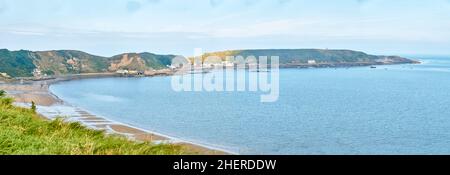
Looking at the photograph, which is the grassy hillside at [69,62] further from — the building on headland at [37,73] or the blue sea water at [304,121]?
the blue sea water at [304,121]

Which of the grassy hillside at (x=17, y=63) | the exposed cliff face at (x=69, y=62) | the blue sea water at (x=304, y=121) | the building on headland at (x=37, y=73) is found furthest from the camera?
the exposed cliff face at (x=69, y=62)

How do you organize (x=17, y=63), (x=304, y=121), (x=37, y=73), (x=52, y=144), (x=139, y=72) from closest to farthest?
(x=52, y=144) → (x=304, y=121) → (x=37, y=73) → (x=17, y=63) → (x=139, y=72)

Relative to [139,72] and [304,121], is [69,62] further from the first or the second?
[304,121]

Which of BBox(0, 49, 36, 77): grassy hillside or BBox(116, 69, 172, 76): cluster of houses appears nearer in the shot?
BBox(0, 49, 36, 77): grassy hillside

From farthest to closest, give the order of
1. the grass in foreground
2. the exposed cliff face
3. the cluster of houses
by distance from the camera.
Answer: the cluster of houses
the exposed cliff face
the grass in foreground

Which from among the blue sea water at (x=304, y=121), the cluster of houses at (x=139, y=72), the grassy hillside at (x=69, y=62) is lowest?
the blue sea water at (x=304, y=121)

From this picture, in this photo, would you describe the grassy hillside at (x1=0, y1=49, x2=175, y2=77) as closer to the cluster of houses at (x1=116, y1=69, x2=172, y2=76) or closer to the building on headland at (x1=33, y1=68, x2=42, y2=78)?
the building on headland at (x1=33, y1=68, x2=42, y2=78)

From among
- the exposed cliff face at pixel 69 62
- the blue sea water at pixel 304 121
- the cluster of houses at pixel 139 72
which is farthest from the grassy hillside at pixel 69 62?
the blue sea water at pixel 304 121

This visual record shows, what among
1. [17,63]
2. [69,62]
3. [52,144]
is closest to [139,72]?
[69,62]

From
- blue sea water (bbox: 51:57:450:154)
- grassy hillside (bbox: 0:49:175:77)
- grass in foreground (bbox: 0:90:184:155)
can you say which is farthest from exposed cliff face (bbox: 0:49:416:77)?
grass in foreground (bbox: 0:90:184:155)

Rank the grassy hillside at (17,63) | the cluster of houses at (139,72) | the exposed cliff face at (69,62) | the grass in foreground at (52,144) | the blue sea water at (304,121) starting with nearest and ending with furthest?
the grass in foreground at (52,144) < the blue sea water at (304,121) < the grassy hillside at (17,63) < the exposed cliff face at (69,62) < the cluster of houses at (139,72)
